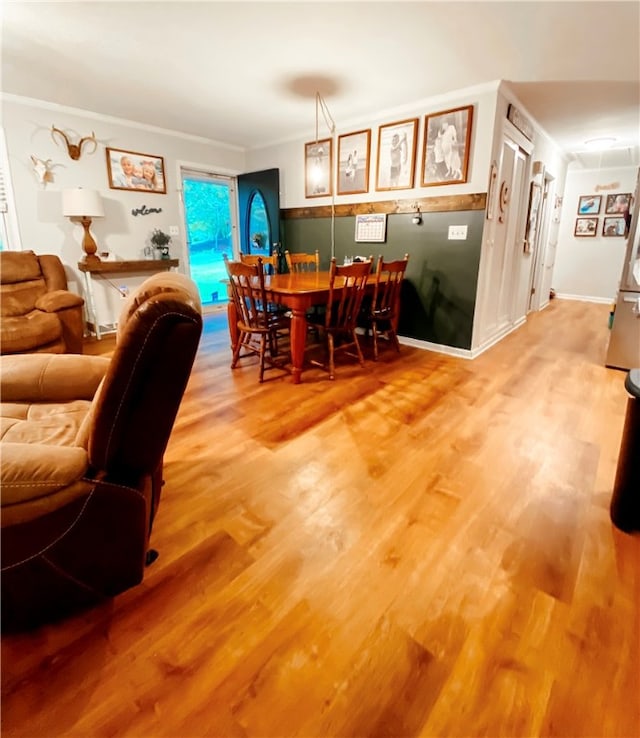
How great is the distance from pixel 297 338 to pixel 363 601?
2.01 metres

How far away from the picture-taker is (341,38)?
2.52 metres

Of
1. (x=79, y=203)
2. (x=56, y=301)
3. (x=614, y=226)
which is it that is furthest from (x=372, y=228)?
(x=614, y=226)

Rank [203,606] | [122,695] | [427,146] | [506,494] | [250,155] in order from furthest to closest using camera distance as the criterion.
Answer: [250,155] → [427,146] → [506,494] → [203,606] → [122,695]

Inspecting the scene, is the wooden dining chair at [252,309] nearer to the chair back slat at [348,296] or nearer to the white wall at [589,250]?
the chair back slat at [348,296]

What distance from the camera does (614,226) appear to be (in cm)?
661

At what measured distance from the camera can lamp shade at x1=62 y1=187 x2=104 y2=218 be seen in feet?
12.6

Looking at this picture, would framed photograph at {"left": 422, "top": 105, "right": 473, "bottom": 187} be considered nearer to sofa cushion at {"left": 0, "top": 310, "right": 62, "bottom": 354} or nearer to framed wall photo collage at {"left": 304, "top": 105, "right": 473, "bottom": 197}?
framed wall photo collage at {"left": 304, "top": 105, "right": 473, "bottom": 197}

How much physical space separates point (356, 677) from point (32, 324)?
3375mm

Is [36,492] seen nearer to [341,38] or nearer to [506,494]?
[506,494]

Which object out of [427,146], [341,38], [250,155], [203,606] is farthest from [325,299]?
[250,155]

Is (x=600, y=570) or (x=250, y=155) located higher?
(x=250, y=155)

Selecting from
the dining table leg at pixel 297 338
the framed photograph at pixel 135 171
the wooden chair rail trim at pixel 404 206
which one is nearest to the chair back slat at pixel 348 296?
the dining table leg at pixel 297 338

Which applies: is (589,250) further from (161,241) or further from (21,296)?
(21,296)

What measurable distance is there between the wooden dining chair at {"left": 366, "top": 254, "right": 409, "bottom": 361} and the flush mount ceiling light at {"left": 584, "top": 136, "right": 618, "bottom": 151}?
3415mm
